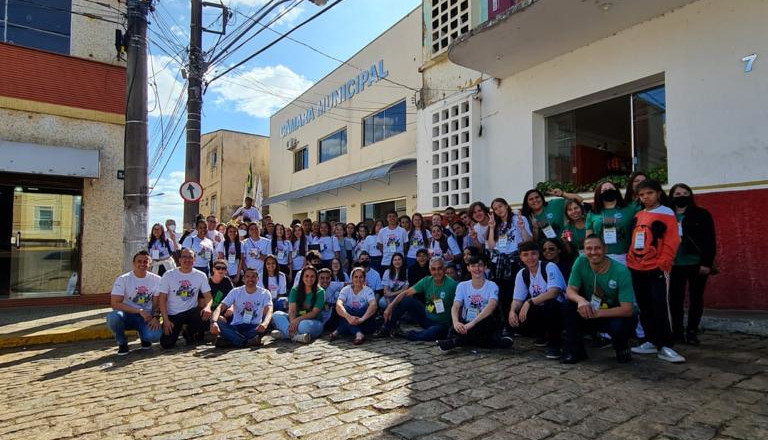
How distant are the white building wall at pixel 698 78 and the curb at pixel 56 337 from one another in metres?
8.26

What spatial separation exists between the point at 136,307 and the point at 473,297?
14.0ft

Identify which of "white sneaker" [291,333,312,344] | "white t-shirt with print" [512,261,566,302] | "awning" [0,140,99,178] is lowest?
"white sneaker" [291,333,312,344]

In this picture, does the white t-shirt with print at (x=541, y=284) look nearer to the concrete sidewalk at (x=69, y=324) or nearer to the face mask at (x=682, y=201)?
the face mask at (x=682, y=201)

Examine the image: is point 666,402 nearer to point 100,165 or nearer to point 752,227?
point 752,227

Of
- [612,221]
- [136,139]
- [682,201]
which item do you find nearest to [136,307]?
[136,139]

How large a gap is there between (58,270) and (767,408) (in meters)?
11.5

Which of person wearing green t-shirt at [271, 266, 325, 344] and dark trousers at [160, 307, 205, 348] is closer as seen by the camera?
dark trousers at [160, 307, 205, 348]

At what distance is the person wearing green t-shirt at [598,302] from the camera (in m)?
4.22

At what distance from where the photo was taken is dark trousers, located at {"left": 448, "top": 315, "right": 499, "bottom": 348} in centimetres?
500

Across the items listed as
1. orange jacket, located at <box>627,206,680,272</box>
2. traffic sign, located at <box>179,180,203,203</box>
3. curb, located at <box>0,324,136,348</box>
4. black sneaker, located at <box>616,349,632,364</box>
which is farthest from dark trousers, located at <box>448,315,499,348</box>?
traffic sign, located at <box>179,180,203,203</box>

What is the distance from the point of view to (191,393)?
3900 millimetres

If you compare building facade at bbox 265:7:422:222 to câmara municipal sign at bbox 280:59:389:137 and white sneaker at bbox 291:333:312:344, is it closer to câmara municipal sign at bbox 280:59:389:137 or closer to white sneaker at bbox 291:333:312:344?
câmara municipal sign at bbox 280:59:389:137

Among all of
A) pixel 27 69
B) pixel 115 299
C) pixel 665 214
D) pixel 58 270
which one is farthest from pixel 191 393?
pixel 27 69

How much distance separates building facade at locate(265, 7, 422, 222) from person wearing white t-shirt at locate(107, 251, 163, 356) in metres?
7.92
